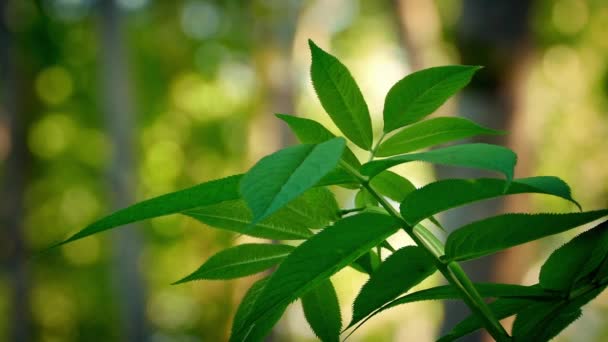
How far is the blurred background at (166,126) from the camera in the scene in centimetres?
929

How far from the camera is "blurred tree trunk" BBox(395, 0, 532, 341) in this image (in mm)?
3252

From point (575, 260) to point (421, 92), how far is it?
4.7 inches

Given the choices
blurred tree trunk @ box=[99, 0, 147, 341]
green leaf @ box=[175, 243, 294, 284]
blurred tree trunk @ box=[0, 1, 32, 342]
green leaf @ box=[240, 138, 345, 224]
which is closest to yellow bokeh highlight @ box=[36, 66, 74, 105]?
blurred tree trunk @ box=[0, 1, 32, 342]

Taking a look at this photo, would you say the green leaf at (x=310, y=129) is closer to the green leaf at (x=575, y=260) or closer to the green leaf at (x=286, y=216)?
the green leaf at (x=286, y=216)

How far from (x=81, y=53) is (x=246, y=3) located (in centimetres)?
403

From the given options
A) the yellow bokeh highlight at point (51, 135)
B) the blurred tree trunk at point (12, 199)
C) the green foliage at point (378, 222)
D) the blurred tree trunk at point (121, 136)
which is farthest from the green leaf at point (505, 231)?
the yellow bokeh highlight at point (51, 135)

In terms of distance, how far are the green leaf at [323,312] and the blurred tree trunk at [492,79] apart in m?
2.85

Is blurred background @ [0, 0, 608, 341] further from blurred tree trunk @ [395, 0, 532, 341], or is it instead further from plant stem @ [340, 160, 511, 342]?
plant stem @ [340, 160, 511, 342]

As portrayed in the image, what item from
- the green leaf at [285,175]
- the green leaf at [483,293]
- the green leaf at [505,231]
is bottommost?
the green leaf at [483,293]

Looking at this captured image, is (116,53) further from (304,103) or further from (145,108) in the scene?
(304,103)

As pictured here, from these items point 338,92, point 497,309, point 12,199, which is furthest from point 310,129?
point 12,199

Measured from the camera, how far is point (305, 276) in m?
0.31

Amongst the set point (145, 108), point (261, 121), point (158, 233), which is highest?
point (145, 108)

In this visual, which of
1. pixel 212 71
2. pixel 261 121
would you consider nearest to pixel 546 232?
pixel 261 121
